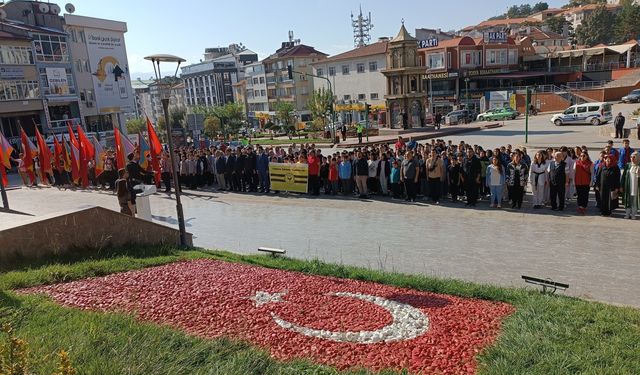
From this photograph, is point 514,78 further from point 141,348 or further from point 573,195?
point 141,348

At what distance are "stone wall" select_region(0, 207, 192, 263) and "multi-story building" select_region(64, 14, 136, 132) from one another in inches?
1981

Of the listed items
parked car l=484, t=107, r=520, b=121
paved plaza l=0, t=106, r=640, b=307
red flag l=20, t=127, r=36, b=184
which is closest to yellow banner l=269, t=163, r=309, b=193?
paved plaza l=0, t=106, r=640, b=307

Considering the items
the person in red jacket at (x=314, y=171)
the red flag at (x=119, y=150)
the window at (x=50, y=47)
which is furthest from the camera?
the window at (x=50, y=47)

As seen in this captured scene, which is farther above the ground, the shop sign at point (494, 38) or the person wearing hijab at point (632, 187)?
the shop sign at point (494, 38)

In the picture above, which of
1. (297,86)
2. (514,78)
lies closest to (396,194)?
(514,78)

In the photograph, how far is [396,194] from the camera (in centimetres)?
1744

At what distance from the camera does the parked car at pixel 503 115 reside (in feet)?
171

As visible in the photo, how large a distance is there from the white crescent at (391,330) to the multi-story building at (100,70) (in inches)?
2239

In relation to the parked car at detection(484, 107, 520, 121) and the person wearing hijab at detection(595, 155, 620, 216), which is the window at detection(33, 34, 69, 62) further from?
the person wearing hijab at detection(595, 155, 620, 216)

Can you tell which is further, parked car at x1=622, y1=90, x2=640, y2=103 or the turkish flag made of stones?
parked car at x1=622, y1=90, x2=640, y2=103

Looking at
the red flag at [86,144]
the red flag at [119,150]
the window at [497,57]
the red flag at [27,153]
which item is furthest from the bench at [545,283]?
the window at [497,57]

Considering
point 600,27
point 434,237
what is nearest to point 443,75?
point 600,27

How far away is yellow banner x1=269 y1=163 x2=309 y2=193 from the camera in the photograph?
1938 centimetres

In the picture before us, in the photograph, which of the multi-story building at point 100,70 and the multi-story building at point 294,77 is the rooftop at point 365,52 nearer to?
the multi-story building at point 294,77
